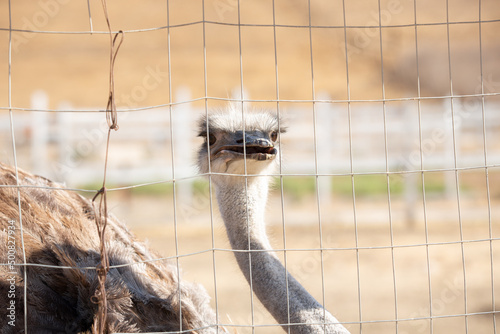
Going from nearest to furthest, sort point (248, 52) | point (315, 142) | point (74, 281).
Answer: point (315, 142)
point (74, 281)
point (248, 52)

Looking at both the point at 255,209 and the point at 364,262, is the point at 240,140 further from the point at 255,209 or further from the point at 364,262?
the point at 364,262

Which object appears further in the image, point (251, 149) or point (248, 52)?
point (248, 52)

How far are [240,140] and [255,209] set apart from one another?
→ 359mm

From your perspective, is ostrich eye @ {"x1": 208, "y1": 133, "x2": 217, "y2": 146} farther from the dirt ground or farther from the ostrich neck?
the dirt ground

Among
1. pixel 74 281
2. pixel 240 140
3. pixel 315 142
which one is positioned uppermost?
pixel 240 140

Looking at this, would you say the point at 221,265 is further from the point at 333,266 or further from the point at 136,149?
the point at 136,149

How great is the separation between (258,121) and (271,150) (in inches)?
8.7

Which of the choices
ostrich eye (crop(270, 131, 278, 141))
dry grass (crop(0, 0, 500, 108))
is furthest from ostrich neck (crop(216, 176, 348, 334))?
dry grass (crop(0, 0, 500, 108))

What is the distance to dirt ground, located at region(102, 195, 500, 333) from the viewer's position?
6250mm

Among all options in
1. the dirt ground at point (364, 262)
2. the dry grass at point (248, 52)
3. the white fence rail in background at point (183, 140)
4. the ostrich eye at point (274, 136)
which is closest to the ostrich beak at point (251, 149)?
the ostrich eye at point (274, 136)

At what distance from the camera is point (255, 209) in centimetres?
333

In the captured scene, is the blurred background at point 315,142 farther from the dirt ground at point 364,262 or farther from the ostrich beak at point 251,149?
the ostrich beak at point 251,149

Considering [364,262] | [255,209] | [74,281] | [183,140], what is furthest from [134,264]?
[183,140]

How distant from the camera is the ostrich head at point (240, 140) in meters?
3.13
